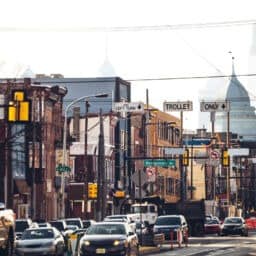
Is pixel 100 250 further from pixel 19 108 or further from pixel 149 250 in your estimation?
pixel 149 250

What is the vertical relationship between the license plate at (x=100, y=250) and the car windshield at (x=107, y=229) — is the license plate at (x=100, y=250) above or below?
below

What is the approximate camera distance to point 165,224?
223ft

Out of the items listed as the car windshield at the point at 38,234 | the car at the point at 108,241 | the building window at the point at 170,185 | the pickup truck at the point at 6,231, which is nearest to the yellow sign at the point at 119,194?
the building window at the point at 170,185

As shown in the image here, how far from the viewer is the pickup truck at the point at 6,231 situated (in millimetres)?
35812

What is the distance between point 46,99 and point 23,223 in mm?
33230

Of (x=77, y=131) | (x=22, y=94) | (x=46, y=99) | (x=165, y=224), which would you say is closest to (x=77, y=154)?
(x=77, y=131)

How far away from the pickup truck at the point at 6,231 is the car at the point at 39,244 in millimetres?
9382

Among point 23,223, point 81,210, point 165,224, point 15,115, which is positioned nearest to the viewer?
point 15,115

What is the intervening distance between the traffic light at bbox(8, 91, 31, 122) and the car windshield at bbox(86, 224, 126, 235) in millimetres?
10322

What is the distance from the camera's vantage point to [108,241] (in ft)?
142

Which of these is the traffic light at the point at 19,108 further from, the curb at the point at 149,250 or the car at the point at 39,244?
the curb at the point at 149,250

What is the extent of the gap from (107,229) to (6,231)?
28.6ft

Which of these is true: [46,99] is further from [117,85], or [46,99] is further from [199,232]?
[117,85]

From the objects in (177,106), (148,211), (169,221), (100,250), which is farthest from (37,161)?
(100,250)
